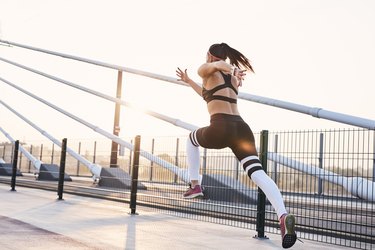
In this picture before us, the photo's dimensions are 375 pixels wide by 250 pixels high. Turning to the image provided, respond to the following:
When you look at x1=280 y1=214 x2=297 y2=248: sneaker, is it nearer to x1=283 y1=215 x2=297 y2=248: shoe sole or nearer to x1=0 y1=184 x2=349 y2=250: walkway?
x1=283 y1=215 x2=297 y2=248: shoe sole

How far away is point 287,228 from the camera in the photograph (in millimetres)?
3885

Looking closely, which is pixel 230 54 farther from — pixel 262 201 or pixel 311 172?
pixel 311 172

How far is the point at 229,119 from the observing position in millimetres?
4047

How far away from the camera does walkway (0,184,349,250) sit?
5.91 meters

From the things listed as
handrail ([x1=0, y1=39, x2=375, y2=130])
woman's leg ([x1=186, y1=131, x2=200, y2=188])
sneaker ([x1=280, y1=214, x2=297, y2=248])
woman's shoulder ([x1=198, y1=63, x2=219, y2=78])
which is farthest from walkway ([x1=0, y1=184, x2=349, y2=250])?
handrail ([x1=0, y1=39, x2=375, y2=130])

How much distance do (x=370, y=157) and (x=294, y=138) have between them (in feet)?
3.52

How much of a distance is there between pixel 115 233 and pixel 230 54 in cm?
365

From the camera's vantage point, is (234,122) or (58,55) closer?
(234,122)

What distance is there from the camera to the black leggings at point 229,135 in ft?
13.1

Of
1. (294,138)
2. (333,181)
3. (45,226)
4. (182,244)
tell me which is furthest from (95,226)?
(333,181)

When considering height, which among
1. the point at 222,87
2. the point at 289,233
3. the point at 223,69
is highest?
the point at 223,69

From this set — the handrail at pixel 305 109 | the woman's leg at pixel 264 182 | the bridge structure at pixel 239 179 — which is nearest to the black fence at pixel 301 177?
the bridge structure at pixel 239 179

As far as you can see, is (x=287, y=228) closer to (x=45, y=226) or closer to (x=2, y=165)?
(x=45, y=226)

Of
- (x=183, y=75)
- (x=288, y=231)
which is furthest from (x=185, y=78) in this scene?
(x=288, y=231)
